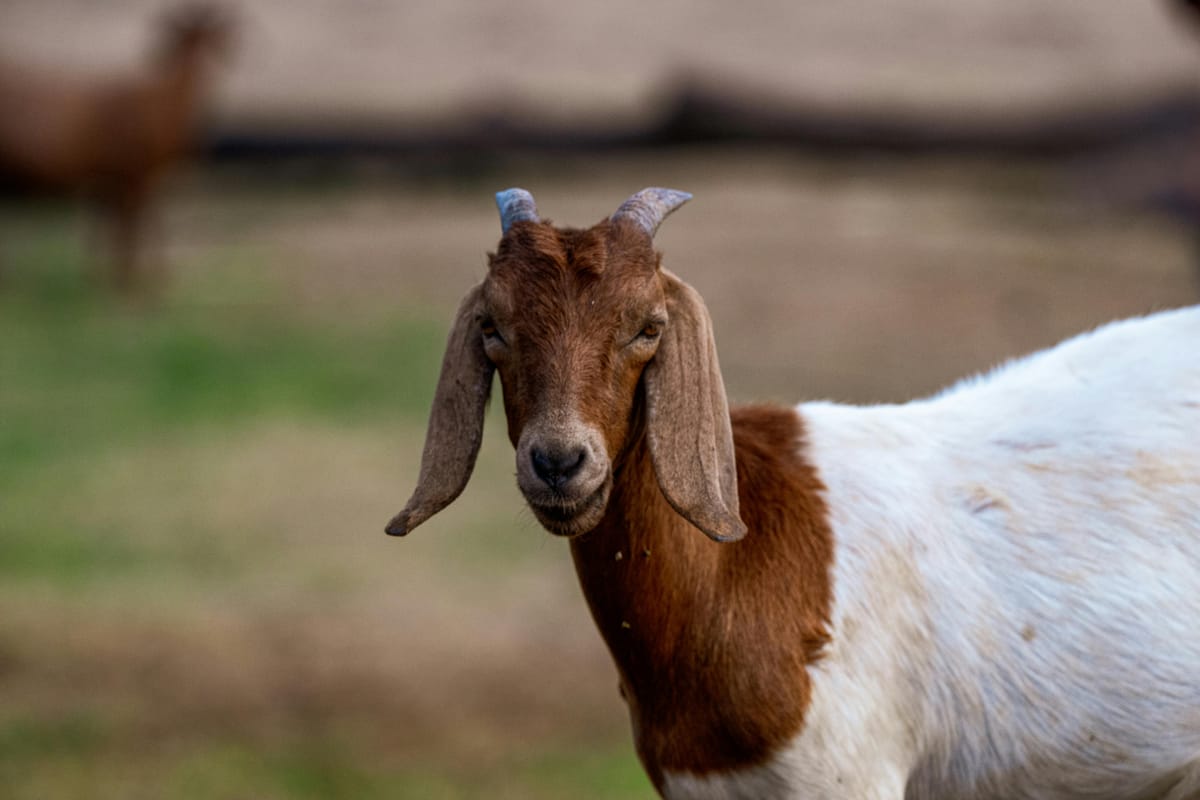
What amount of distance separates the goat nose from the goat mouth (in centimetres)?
4

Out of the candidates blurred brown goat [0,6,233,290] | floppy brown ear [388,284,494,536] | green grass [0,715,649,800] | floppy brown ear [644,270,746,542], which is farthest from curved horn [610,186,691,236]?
blurred brown goat [0,6,233,290]

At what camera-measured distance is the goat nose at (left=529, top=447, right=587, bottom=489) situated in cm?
360

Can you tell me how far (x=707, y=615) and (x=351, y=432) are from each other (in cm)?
971

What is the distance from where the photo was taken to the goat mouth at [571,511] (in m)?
3.62

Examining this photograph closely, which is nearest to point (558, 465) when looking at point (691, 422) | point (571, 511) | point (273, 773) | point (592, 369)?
point (571, 511)

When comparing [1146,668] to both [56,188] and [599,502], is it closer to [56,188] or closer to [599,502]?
[599,502]

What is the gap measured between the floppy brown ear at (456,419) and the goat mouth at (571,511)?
343 mm

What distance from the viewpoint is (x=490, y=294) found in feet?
12.7

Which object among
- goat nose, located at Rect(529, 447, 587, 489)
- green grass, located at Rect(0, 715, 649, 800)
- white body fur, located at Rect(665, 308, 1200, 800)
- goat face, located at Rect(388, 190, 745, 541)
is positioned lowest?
green grass, located at Rect(0, 715, 649, 800)

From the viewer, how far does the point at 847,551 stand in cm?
427

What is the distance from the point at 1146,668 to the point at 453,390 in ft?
6.16

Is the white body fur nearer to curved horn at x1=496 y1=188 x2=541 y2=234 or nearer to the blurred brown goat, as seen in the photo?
curved horn at x1=496 y1=188 x2=541 y2=234

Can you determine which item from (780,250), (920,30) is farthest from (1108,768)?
(920,30)

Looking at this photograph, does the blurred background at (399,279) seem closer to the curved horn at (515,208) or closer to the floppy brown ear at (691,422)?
the floppy brown ear at (691,422)
